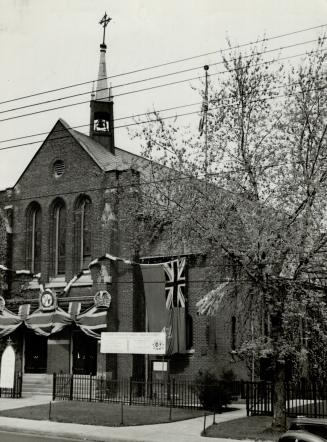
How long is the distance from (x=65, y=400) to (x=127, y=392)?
293 centimetres

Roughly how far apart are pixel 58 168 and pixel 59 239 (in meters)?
3.94

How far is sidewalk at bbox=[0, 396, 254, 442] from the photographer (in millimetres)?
17766

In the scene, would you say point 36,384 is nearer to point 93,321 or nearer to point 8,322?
point 8,322

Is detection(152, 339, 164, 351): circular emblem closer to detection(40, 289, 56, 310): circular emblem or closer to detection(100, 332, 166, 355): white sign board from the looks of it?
detection(100, 332, 166, 355): white sign board

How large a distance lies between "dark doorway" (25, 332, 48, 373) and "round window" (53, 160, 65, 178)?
866cm

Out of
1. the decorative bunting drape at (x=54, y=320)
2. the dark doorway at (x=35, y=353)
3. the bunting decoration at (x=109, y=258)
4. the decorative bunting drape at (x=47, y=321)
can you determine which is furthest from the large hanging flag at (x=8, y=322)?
the bunting decoration at (x=109, y=258)

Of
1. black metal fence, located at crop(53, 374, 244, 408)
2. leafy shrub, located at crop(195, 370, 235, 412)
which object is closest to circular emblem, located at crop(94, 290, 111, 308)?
black metal fence, located at crop(53, 374, 244, 408)

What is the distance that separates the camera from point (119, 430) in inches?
755

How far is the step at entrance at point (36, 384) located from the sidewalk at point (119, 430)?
349 inches

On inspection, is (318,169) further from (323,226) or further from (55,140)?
(55,140)

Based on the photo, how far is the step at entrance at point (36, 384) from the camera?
3071cm

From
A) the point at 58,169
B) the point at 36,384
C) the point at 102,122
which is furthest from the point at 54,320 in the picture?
the point at 102,122

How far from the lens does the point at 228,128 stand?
1950 cm

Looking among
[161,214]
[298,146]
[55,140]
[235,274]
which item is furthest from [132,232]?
[55,140]
